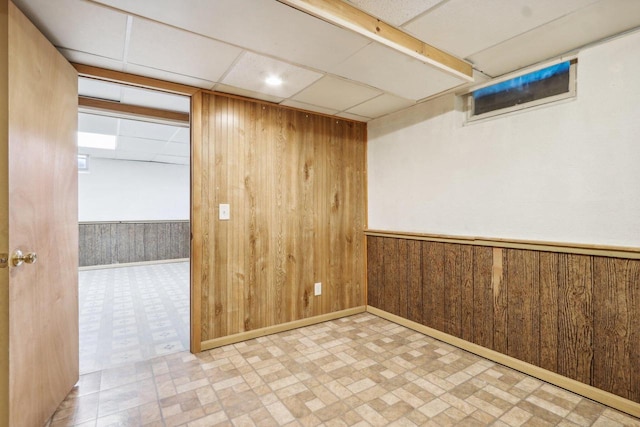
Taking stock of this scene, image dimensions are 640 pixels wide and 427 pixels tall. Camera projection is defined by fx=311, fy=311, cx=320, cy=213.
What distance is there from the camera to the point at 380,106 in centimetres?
324

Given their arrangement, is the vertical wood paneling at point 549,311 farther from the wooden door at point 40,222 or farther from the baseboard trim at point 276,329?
the wooden door at point 40,222

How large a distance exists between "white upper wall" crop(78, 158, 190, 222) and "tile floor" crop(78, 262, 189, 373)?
150cm

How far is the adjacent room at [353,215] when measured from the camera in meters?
1.78

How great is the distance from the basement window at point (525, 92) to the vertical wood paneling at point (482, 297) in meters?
1.19

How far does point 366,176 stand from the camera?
12.7ft

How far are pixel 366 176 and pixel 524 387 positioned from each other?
100 inches

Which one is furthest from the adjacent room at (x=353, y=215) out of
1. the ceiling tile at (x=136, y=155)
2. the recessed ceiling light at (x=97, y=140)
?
the ceiling tile at (x=136, y=155)

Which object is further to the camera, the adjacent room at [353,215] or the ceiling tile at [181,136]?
the ceiling tile at [181,136]

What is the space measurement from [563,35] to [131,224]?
7.86 m

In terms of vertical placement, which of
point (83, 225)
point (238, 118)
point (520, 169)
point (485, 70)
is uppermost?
point (485, 70)

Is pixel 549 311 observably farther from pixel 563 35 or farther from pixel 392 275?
pixel 563 35

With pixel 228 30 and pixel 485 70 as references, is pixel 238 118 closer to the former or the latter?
pixel 228 30

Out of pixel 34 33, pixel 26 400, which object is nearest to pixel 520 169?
pixel 34 33

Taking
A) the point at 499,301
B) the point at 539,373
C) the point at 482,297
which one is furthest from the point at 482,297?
the point at 539,373
